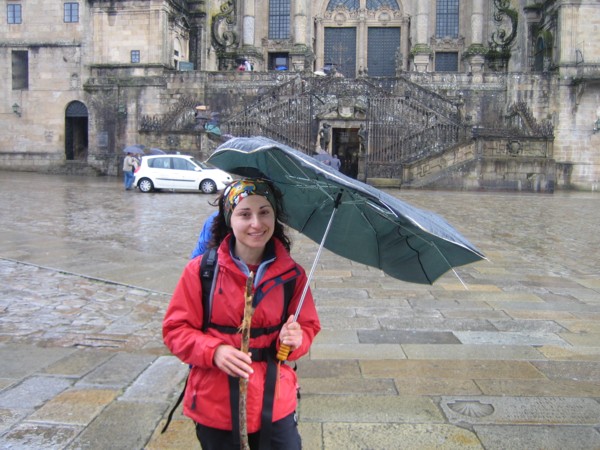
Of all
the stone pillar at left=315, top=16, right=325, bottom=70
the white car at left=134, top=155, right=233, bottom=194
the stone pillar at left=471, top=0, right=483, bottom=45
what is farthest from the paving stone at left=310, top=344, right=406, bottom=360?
the stone pillar at left=315, top=16, right=325, bottom=70

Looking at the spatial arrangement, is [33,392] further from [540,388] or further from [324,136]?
[324,136]

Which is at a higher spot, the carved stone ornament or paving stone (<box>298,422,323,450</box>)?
the carved stone ornament

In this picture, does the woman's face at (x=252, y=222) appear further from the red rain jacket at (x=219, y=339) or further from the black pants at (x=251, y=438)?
the black pants at (x=251, y=438)

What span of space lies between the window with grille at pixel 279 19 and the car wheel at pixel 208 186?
68.8 ft

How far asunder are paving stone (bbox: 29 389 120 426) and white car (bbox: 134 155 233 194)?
17.8 meters

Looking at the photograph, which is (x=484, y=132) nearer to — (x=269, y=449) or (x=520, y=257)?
(x=520, y=257)

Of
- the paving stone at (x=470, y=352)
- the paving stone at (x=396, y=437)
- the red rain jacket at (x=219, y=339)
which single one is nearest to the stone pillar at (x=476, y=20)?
the paving stone at (x=470, y=352)

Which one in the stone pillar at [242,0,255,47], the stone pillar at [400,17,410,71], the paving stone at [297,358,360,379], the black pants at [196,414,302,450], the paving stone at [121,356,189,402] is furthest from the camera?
the stone pillar at [400,17,410,71]

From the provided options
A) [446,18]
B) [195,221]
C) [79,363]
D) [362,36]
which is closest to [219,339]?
[79,363]

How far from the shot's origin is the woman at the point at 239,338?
243 cm

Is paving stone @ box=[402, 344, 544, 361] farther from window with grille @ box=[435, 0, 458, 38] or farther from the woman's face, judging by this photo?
window with grille @ box=[435, 0, 458, 38]

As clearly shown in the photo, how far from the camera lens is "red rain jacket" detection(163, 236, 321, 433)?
8.00 ft

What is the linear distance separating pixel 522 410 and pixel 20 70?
119 feet

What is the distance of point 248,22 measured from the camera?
3919 cm
